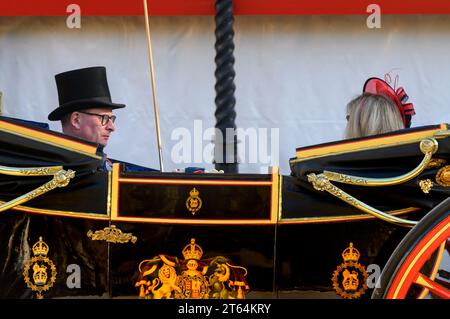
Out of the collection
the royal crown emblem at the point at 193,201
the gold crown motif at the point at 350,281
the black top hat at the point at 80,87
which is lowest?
the gold crown motif at the point at 350,281

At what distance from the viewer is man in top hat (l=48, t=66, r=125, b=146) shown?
445cm

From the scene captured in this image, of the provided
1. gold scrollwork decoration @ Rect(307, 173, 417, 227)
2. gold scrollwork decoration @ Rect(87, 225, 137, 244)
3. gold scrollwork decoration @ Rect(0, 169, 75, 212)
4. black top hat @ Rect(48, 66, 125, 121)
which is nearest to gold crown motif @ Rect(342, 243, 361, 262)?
gold scrollwork decoration @ Rect(307, 173, 417, 227)

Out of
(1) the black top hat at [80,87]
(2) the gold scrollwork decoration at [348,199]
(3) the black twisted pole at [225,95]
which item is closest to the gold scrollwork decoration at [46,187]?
(2) the gold scrollwork decoration at [348,199]

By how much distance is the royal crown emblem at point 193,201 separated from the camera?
3039 mm

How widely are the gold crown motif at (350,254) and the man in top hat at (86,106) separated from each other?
188cm

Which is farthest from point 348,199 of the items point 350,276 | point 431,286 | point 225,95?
point 225,95

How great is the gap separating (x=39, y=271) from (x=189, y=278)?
63 cm

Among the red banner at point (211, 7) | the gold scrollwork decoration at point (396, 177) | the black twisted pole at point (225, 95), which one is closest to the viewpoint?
the gold scrollwork decoration at point (396, 177)

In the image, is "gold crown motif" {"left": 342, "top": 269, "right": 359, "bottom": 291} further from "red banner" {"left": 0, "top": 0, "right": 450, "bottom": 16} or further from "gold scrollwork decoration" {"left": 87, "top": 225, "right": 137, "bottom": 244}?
"red banner" {"left": 0, "top": 0, "right": 450, "bottom": 16}

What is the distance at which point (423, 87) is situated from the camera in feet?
17.7

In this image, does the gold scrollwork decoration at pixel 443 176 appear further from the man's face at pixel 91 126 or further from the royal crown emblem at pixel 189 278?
the man's face at pixel 91 126

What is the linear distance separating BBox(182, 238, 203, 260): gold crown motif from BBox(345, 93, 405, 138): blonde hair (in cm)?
102

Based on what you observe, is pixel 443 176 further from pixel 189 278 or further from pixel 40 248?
pixel 40 248
